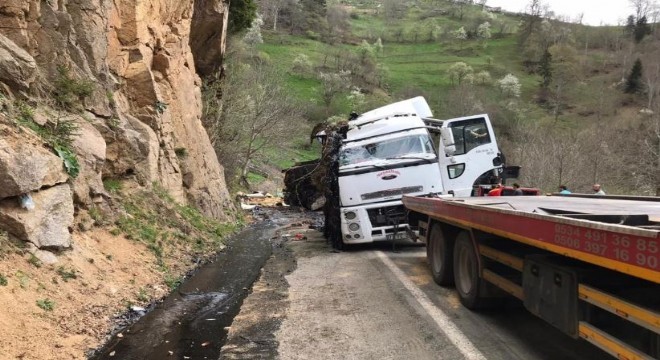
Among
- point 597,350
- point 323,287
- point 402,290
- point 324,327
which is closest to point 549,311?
point 597,350

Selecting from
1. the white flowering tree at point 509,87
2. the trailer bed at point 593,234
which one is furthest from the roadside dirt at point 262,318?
the white flowering tree at point 509,87

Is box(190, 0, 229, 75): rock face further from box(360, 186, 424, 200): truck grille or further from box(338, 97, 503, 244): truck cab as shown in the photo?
box(360, 186, 424, 200): truck grille

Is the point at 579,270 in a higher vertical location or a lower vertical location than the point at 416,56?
lower

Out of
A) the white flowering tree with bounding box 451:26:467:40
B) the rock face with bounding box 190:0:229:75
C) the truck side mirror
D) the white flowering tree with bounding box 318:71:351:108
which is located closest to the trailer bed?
the truck side mirror

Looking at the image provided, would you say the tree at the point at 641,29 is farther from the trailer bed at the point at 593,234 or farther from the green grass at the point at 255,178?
the trailer bed at the point at 593,234

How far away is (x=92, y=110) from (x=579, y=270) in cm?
971

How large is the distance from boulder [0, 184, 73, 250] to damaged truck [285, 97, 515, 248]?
219 inches

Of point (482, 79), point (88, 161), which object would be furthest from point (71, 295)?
point (482, 79)

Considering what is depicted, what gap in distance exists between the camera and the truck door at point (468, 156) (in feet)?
44.1

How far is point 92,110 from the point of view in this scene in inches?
420

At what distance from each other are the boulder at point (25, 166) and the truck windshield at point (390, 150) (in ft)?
20.0

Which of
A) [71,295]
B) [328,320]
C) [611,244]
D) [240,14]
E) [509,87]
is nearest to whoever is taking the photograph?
[611,244]

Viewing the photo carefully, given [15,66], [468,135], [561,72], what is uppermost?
[561,72]

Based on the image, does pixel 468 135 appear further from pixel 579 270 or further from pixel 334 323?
pixel 579 270
